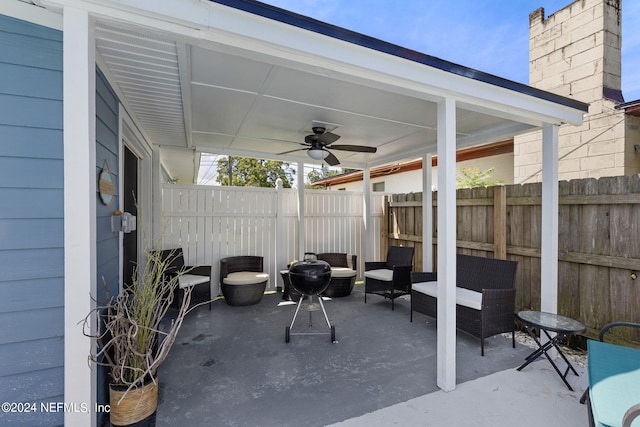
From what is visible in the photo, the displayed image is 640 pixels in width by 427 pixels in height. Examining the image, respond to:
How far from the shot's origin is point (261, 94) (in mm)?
2996

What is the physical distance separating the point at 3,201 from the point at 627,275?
4.82m

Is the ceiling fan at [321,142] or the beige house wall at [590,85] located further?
the beige house wall at [590,85]

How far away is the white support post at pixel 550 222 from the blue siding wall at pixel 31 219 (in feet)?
13.6

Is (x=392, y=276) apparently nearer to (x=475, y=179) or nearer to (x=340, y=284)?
(x=340, y=284)

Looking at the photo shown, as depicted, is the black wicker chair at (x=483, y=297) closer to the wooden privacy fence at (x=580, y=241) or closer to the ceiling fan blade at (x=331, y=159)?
the wooden privacy fence at (x=580, y=241)

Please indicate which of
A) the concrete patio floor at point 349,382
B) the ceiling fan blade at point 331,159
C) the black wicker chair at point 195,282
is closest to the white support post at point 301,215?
the ceiling fan blade at point 331,159

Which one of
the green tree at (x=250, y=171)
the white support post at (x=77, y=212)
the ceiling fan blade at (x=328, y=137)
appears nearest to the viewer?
the white support post at (x=77, y=212)

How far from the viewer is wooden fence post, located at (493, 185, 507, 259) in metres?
3.96

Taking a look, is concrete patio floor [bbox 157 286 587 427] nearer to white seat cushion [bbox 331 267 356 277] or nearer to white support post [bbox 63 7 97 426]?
white support post [bbox 63 7 97 426]

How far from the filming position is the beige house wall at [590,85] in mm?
4352

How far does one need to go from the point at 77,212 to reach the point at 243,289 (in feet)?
11.1

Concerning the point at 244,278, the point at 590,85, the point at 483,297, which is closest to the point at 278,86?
the point at 483,297

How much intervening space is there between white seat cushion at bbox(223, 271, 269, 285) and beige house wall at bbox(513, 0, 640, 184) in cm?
513

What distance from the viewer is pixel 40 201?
164cm
